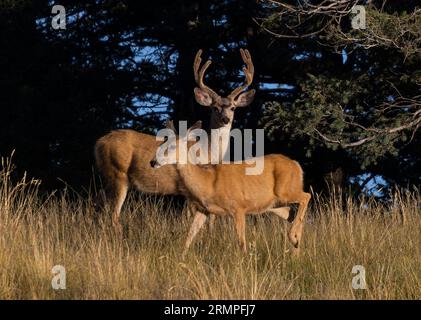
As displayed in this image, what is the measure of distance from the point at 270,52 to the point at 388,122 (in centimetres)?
309

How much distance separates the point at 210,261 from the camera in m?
7.88

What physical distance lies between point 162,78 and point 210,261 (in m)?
10.4

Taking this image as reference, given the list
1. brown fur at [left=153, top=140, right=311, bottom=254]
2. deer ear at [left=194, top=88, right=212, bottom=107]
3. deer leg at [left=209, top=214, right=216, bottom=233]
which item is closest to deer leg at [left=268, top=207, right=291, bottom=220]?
brown fur at [left=153, top=140, right=311, bottom=254]

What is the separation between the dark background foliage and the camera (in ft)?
41.7

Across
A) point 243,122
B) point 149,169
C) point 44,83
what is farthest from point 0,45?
point 149,169

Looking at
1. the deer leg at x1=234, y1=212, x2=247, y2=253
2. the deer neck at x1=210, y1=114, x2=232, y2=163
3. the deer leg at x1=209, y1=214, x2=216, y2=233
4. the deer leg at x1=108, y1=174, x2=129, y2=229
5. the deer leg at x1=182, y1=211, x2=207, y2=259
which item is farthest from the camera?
the deer leg at x1=108, y1=174, x2=129, y2=229

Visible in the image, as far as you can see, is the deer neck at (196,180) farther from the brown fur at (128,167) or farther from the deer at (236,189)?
the brown fur at (128,167)

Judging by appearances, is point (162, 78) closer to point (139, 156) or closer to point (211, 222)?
point (139, 156)

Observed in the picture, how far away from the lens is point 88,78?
16766 mm

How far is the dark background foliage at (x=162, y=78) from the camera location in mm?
12719

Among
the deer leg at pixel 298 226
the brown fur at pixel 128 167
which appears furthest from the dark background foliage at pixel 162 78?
the deer leg at pixel 298 226

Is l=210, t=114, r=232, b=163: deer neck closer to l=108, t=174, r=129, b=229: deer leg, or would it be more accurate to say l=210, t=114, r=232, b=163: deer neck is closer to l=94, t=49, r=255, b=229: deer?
l=94, t=49, r=255, b=229: deer

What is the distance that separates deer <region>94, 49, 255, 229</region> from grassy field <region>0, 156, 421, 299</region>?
153 cm
